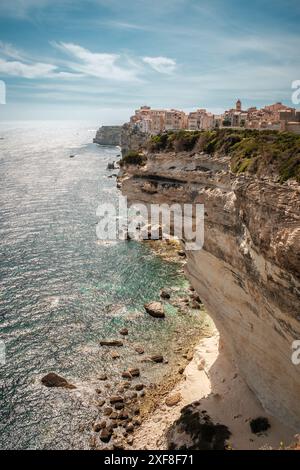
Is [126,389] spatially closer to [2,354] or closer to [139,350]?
[139,350]

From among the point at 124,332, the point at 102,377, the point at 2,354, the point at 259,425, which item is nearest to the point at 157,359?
the point at 102,377

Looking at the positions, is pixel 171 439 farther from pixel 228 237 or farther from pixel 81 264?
pixel 81 264

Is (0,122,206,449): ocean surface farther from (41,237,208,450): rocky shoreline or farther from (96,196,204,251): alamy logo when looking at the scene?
(96,196,204,251): alamy logo

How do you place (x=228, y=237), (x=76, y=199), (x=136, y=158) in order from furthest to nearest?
(x=76, y=199) < (x=136, y=158) < (x=228, y=237)

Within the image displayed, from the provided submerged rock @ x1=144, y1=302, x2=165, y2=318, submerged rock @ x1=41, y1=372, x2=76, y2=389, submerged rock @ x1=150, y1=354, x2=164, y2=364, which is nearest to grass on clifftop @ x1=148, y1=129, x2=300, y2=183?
submerged rock @ x1=150, y1=354, x2=164, y2=364

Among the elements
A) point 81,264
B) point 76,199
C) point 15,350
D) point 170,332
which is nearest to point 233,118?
point 76,199

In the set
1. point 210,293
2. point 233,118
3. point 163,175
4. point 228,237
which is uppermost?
point 233,118
